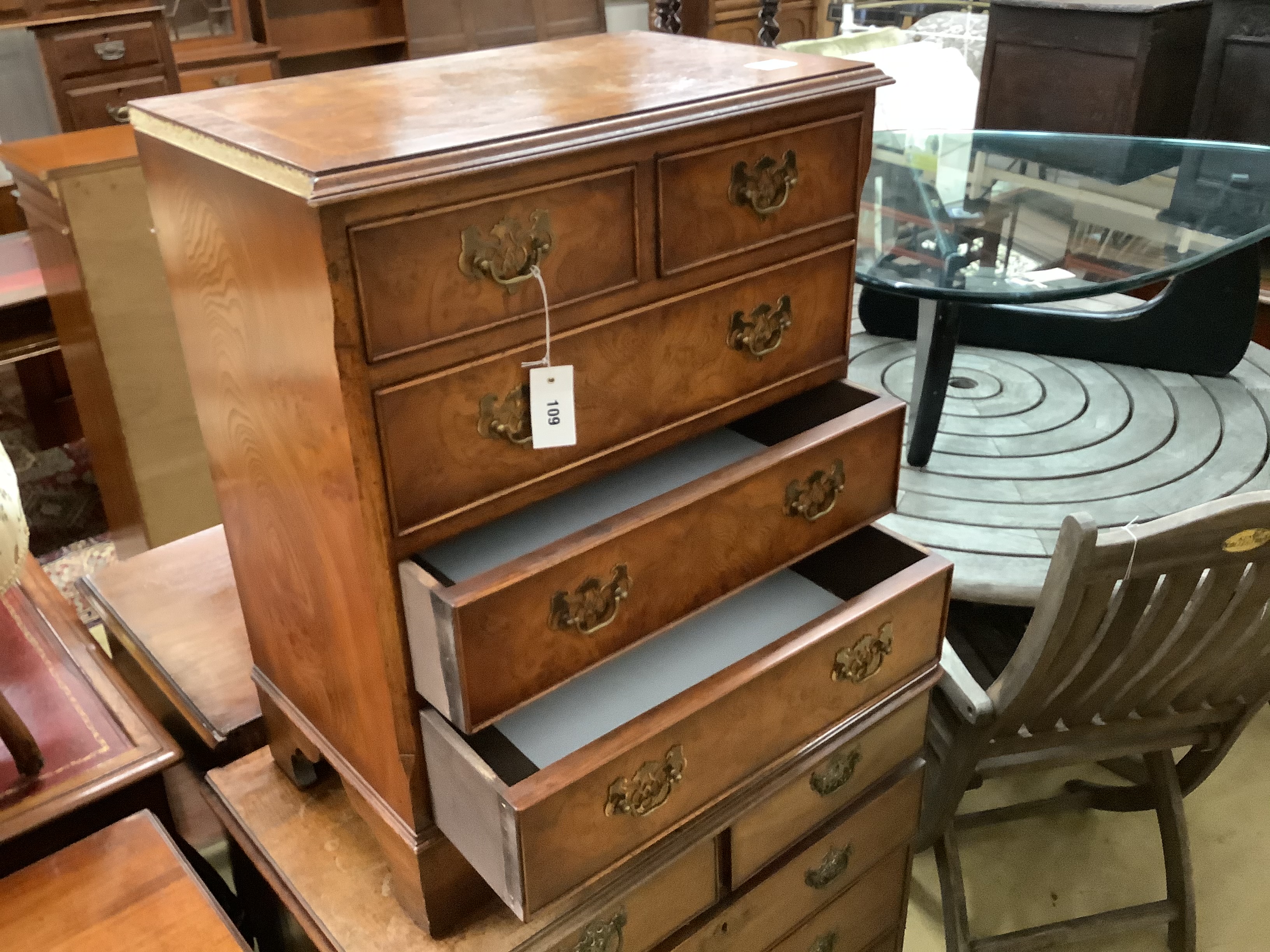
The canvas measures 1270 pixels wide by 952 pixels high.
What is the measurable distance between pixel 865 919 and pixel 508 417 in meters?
0.94

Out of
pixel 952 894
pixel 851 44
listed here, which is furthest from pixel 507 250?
pixel 851 44

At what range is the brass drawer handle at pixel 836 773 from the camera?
4.03 feet

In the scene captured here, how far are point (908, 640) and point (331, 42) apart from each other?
14.8ft

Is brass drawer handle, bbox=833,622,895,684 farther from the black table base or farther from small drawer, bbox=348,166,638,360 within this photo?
the black table base

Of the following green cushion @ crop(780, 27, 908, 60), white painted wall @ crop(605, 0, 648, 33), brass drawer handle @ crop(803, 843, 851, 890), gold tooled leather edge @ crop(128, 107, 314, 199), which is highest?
gold tooled leather edge @ crop(128, 107, 314, 199)

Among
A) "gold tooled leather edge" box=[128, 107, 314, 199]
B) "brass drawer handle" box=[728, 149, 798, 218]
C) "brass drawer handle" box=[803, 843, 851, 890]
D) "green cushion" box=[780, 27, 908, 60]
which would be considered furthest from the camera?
"green cushion" box=[780, 27, 908, 60]

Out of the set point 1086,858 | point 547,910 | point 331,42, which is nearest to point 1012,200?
point 1086,858

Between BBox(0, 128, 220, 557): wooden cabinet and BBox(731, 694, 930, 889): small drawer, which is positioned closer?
BBox(731, 694, 930, 889): small drawer

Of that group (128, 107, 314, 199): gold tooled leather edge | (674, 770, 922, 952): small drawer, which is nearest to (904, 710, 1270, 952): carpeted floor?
(674, 770, 922, 952): small drawer

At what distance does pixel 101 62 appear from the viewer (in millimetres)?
3908

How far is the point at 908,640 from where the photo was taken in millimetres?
1220

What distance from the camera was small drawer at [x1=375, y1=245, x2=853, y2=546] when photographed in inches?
33.2

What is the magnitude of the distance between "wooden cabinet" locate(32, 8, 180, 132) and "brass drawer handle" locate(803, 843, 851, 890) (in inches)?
147

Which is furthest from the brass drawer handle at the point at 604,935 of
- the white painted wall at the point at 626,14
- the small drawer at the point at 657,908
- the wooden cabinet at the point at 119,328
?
the white painted wall at the point at 626,14
